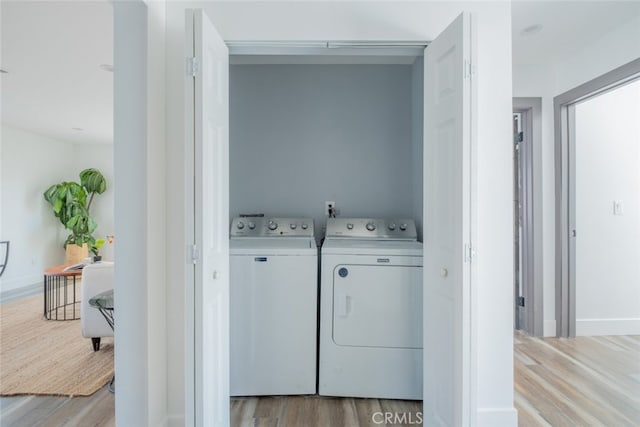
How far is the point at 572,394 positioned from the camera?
2.14 m

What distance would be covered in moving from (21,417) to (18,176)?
4.49m

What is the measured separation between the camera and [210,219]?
1468 mm

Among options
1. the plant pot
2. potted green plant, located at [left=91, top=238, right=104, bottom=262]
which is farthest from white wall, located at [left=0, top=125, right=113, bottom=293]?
potted green plant, located at [left=91, top=238, right=104, bottom=262]

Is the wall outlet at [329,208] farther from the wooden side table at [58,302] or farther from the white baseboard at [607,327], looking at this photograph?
the wooden side table at [58,302]

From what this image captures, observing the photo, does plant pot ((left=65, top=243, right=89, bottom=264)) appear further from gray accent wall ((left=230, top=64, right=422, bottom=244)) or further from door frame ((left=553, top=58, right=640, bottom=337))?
door frame ((left=553, top=58, right=640, bottom=337))

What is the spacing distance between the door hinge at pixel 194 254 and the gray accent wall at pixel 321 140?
148cm

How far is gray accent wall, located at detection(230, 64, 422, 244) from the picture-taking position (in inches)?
110

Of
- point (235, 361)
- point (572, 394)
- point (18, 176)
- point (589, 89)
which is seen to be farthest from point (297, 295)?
point (18, 176)

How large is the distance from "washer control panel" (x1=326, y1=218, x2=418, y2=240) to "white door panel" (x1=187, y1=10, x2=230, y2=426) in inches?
43.6

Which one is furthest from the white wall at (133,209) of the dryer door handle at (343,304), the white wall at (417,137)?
the white wall at (417,137)

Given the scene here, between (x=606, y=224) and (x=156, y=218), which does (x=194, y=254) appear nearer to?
(x=156, y=218)

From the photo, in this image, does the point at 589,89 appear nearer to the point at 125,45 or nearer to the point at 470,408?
the point at 470,408

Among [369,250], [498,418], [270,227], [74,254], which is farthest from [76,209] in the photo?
[498,418]

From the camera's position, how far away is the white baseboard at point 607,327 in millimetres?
3050
